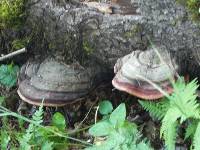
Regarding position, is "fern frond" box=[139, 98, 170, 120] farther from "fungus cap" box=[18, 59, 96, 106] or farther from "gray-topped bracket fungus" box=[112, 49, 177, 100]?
"fungus cap" box=[18, 59, 96, 106]

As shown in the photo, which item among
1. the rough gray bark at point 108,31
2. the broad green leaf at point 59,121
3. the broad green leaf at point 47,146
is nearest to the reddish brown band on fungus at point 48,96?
the broad green leaf at point 59,121

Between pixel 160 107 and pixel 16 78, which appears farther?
pixel 16 78

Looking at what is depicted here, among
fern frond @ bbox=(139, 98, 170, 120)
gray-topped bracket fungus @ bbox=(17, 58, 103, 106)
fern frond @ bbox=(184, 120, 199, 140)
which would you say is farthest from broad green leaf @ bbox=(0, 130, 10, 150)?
fern frond @ bbox=(184, 120, 199, 140)

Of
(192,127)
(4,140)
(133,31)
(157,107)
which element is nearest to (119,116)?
(157,107)

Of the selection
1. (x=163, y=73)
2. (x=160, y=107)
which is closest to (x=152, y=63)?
(x=163, y=73)

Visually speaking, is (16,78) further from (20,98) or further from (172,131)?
(172,131)

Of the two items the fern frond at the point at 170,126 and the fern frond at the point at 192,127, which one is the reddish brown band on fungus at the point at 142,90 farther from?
the fern frond at the point at 170,126
